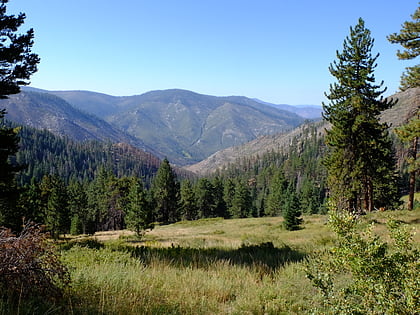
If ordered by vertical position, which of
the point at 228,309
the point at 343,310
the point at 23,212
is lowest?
the point at 23,212

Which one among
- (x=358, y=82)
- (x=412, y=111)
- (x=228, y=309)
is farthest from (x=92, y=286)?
(x=412, y=111)

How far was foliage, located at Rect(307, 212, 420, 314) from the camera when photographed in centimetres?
281

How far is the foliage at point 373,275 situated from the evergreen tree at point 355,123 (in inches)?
807

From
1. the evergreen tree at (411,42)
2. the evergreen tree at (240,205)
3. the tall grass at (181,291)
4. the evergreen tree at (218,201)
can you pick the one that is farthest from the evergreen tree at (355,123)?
the evergreen tree at (218,201)

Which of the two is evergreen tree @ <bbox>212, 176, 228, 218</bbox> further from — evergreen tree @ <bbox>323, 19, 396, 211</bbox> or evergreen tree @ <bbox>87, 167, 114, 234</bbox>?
evergreen tree @ <bbox>323, 19, 396, 211</bbox>

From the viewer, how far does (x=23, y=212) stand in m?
38.4

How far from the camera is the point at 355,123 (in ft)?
71.4

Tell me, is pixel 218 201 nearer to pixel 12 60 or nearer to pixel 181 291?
pixel 12 60

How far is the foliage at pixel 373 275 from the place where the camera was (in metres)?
2.81

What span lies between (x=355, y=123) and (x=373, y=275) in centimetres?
2133

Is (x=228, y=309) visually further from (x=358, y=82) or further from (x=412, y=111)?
(x=412, y=111)

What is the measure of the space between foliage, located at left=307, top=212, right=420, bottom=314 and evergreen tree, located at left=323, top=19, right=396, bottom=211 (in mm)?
20487

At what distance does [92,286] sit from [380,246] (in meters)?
4.22

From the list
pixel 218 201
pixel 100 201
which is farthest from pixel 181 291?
pixel 218 201
